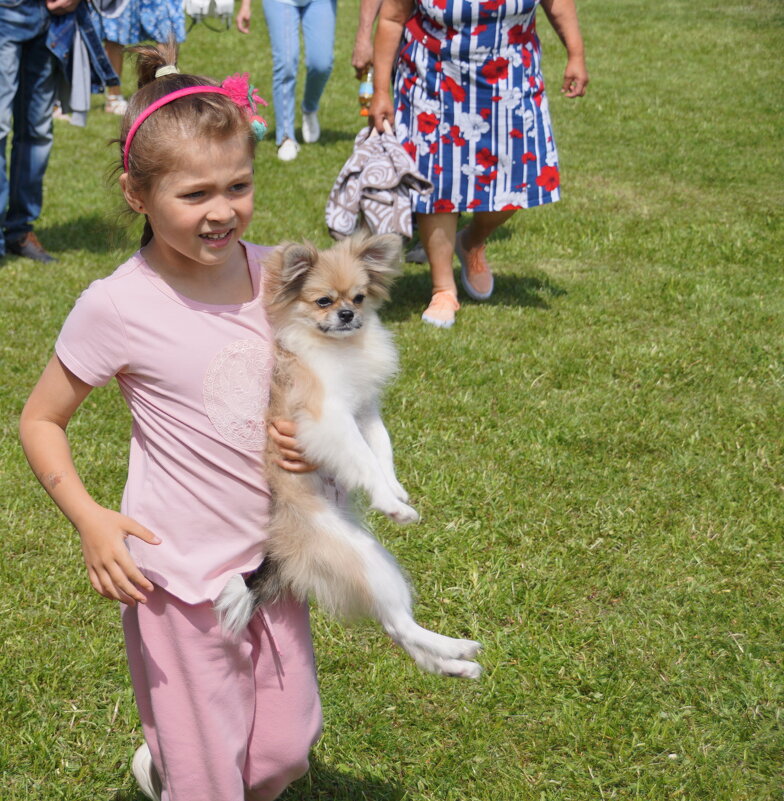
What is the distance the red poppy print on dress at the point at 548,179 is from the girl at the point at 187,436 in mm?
4145

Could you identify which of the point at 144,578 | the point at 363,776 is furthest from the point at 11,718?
the point at 144,578

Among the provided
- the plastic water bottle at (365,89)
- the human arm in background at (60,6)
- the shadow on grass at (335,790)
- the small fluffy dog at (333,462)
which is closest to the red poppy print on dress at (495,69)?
the plastic water bottle at (365,89)

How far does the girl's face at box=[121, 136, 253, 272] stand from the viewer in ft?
7.33

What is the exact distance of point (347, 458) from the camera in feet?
8.21

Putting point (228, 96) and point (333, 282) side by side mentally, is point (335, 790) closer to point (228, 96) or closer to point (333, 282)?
point (333, 282)

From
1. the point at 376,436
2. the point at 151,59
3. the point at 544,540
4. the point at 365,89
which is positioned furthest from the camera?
the point at 365,89

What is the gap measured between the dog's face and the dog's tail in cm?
64

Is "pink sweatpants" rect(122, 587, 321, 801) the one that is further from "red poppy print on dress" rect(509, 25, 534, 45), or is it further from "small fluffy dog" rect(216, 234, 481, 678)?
"red poppy print on dress" rect(509, 25, 534, 45)

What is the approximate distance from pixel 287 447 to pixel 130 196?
702mm

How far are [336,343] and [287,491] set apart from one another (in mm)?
460

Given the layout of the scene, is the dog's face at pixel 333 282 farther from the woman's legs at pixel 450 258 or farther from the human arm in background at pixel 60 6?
the human arm in background at pixel 60 6

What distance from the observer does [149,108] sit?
7.50 feet

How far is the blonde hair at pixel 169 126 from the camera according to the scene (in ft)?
7.35

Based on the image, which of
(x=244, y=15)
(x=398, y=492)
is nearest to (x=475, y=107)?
(x=398, y=492)
